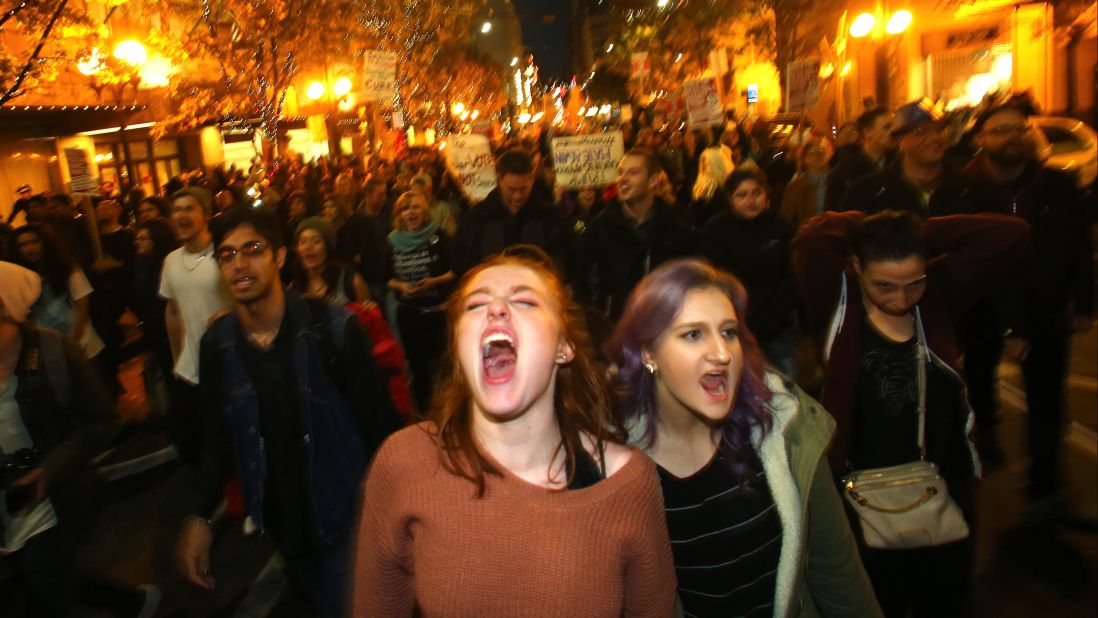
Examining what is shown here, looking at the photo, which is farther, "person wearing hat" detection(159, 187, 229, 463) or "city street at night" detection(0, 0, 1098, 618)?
"person wearing hat" detection(159, 187, 229, 463)

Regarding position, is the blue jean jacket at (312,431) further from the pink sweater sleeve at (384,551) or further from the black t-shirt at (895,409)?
the black t-shirt at (895,409)

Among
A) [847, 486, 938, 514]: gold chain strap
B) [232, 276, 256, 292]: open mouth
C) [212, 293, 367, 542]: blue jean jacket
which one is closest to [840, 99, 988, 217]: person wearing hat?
[847, 486, 938, 514]: gold chain strap

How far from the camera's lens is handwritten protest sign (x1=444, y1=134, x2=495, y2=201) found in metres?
10.4

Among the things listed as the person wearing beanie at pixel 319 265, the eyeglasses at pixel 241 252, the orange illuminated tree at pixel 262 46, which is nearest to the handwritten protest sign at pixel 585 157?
the person wearing beanie at pixel 319 265

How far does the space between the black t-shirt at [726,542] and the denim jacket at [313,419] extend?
1295mm

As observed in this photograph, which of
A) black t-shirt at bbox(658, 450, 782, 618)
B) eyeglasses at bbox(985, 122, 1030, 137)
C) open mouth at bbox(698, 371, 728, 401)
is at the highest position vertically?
eyeglasses at bbox(985, 122, 1030, 137)

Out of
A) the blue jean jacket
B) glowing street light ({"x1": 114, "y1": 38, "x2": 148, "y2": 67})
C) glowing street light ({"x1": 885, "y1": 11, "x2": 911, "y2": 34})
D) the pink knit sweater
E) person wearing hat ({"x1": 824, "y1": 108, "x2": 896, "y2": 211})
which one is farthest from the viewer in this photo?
glowing street light ({"x1": 885, "y1": 11, "x2": 911, "y2": 34})

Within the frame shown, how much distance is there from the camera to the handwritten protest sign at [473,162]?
1041 cm

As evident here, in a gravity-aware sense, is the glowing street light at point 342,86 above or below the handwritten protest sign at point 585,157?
above

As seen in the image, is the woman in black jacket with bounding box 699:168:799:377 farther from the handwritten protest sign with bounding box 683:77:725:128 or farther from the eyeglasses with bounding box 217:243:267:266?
the handwritten protest sign with bounding box 683:77:725:128

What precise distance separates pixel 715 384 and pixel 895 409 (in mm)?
1125

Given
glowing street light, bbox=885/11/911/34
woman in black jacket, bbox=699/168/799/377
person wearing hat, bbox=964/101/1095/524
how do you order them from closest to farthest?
person wearing hat, bbox=964/101/1095/524, woman in black jacket, bbox=699/168/799/377, glowing street light, bbox=885/11/911/34

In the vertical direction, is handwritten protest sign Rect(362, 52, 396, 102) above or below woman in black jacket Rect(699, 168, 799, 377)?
above

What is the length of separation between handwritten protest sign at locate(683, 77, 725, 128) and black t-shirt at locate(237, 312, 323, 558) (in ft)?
33.2
